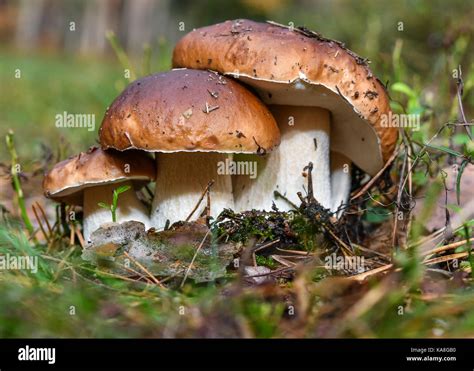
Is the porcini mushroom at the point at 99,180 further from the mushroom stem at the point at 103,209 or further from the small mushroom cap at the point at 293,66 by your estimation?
the small mushroom cap at the point at 293,66

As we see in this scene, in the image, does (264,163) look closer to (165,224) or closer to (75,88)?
(165,224)

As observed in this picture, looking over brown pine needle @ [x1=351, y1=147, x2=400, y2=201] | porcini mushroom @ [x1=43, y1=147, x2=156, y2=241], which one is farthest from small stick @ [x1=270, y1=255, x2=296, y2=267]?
porcini mushroom @ [x1=43, y1=147, x2=156, y2=241]

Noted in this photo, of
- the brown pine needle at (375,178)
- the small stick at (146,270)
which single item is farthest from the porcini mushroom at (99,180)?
the brown pine needle at (375,178)

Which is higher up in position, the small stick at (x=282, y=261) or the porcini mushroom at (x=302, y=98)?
the porcini mushroom at (x=302, y=98)

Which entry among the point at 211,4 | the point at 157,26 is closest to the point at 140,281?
the point at 211,4

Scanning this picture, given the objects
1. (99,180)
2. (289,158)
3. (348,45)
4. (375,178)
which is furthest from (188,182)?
(348,45)

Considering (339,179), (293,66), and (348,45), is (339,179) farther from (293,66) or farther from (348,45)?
(348,45)

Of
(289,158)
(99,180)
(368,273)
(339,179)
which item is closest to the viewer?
(368,273)

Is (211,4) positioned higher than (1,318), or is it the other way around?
(211,4)
